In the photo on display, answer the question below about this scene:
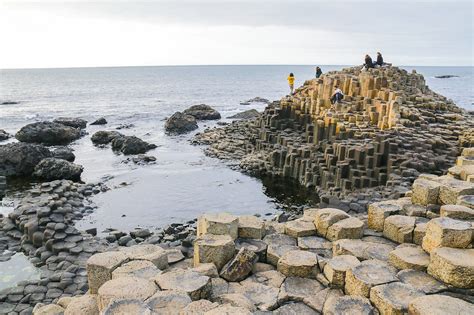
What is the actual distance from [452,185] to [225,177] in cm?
1407

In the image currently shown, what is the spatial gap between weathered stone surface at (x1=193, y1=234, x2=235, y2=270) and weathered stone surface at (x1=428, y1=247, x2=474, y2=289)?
10.4ft

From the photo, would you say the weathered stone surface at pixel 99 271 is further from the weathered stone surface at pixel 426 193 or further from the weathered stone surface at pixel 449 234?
the weathered stone surface at pixel 426 193

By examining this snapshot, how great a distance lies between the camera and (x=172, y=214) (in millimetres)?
16281

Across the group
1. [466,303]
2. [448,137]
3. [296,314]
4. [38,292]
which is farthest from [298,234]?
[448,137]

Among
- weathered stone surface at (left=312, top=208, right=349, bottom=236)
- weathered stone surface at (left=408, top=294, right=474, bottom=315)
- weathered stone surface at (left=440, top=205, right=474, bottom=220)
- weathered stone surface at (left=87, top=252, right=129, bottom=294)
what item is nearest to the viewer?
weathered stone surface at (left=408, top=294, right=474, bottom=315)

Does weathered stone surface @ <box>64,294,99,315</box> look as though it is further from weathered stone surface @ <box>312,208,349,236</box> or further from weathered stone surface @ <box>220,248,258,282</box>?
weathered stone surface @ <box>312,208,349,236</box>

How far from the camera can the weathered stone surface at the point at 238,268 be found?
6613mm

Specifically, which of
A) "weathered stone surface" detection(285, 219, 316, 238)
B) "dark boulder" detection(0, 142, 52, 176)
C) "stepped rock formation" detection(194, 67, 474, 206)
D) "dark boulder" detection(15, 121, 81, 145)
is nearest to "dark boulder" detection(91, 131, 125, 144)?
"dark boulder" detection(15, 121, 81, 145)

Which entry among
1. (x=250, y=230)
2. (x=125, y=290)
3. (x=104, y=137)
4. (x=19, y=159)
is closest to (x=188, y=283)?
(x=125, y=290)

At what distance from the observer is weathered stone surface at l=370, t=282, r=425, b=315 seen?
5.16m

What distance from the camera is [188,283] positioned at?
232 inches

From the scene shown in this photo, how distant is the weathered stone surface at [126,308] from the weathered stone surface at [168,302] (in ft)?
0.57

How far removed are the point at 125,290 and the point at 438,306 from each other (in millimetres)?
4118

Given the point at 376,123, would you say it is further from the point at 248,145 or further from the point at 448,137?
the point at 248,145
